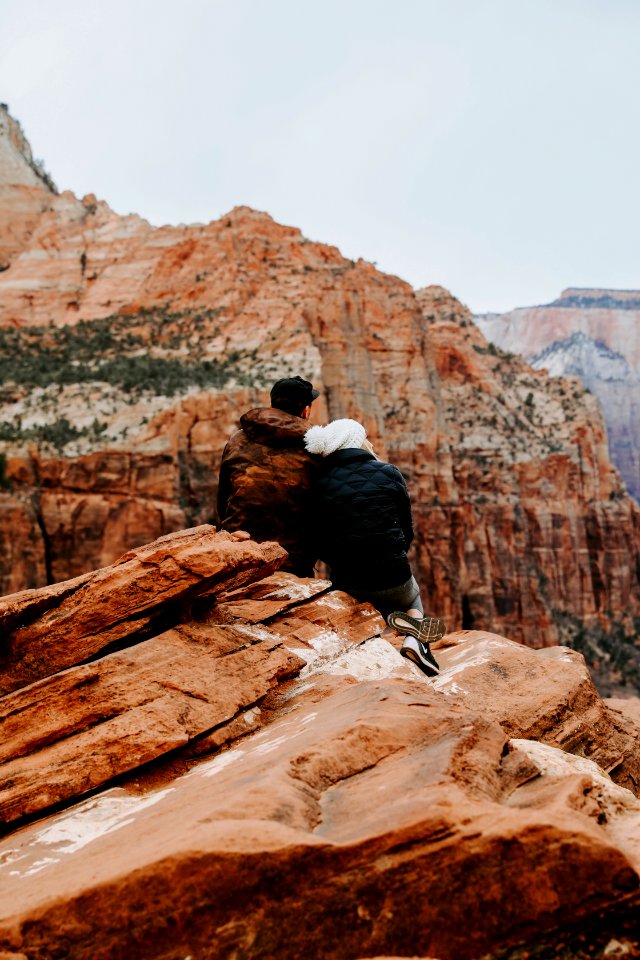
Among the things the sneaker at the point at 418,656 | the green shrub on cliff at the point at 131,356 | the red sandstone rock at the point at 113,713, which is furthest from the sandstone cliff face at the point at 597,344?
the red sandstone rock at the point at 113,713

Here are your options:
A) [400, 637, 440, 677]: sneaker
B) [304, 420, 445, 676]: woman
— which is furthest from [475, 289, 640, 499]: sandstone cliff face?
[400, 637, 440, 677]: sneaker

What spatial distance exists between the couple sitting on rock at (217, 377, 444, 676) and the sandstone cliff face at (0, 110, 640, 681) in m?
14.3

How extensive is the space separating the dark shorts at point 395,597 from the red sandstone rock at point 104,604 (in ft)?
5.11

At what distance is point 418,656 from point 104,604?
7.72ft

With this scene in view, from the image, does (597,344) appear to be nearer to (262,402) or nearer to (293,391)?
(262,402)

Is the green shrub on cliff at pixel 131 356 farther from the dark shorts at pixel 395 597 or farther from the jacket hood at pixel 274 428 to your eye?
the dark shorts at pixel 395 597

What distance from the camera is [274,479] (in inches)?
281

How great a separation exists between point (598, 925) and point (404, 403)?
4128 centimetres

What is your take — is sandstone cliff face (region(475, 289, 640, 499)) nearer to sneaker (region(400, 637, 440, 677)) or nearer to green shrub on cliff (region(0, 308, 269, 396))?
green shrub on cliff (region(0, 308, 269, 396))

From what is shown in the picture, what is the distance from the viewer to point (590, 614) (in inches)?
2190

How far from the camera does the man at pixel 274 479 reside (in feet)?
23.5

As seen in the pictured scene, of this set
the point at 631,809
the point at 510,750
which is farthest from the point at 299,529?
the point at 631,809

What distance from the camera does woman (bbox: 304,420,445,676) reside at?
6.26m

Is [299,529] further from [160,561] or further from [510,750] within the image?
[510,750]
